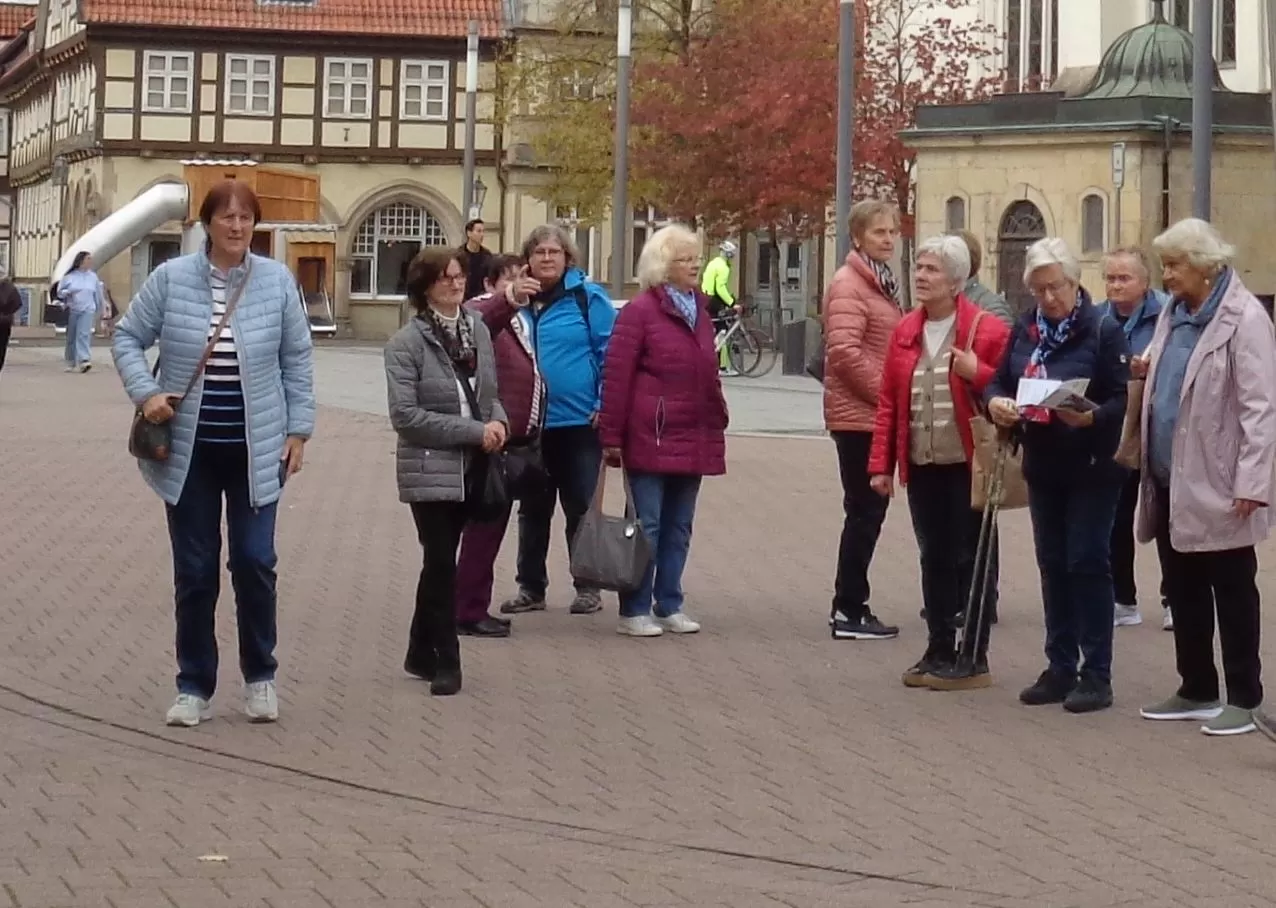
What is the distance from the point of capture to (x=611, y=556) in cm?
1195

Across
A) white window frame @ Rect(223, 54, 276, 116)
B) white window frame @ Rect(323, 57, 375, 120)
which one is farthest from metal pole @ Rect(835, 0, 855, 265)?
white window frame @ Rect(223, 54, 276, 116)

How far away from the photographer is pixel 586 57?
57.3 meters

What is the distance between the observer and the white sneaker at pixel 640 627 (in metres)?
12.2

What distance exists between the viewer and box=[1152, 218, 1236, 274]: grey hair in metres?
9.48

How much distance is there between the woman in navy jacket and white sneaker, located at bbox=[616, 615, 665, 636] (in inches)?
92.6

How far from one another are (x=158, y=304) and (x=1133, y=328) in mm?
4790

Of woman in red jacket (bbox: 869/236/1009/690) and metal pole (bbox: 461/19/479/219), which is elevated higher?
metal pole (bbox: 461/19/479/219)

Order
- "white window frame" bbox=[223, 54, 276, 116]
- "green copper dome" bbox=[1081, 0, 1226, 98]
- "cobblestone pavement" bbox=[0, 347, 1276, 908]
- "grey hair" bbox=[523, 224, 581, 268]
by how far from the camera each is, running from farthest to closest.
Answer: "white window frame" bbox=[223, 54, 276, 116]
"green copper dome" bbox=[1081, 0, 1226, 98]
"grey hair" bbox=[523, 224, 581, 268]
"cobblestone pavement" bbox=[0, 347, 1276, 908]

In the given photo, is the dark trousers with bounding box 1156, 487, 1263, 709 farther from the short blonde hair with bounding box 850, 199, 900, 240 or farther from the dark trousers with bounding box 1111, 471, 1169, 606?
the dark trousers with bounding box 1111, 471, 1169, 606

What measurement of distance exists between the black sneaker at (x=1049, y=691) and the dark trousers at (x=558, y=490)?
116 inches

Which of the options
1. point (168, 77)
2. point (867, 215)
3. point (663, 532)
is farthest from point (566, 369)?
point (168, 77)

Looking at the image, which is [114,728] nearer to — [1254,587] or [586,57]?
[1254,587]

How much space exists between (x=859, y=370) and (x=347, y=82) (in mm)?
59350

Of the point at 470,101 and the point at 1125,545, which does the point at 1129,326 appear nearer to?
the point at 1125,545
